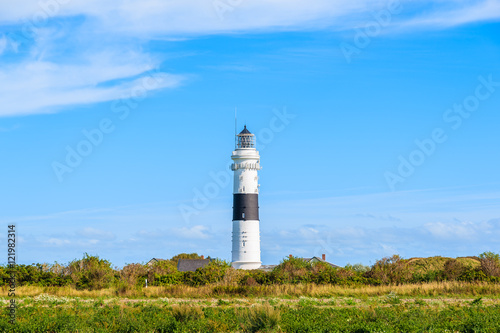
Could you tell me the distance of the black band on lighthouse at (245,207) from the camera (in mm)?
63938

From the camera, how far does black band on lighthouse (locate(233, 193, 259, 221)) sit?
210 feet

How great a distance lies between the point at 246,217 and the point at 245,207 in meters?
1.00

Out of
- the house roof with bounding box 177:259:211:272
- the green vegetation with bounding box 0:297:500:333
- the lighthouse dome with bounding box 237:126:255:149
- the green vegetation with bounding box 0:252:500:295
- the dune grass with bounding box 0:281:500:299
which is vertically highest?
the lighthouse dome with bounding box 237:126:255:149

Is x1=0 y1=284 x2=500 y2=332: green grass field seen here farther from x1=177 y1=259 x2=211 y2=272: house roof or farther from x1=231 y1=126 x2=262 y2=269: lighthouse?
x1=177 y1=259 x2=211 y2=272: house roof

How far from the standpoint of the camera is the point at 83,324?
21.6 m

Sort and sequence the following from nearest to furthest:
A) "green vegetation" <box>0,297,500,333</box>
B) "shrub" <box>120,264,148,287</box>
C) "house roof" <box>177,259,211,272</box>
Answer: "green vegetation" <box>0,297,500,333</box>
"shrub" <box>120,264,148,287</box>
"house roof" <box>177,259,211,272</box>

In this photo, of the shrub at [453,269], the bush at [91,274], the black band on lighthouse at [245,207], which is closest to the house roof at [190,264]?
the black band on lighthouse at [245,207]

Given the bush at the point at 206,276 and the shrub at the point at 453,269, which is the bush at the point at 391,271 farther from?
the bush at the point at 206,276

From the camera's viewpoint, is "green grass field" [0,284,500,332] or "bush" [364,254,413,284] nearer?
"green grass field" [0,284,500,332]

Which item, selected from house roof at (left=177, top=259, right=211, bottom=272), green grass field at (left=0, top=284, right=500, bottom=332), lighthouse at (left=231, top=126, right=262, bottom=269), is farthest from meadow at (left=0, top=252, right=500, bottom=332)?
house roof at (left=177, top=259, right=211, bottom=272)

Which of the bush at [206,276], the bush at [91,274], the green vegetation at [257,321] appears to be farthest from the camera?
the bush at [206,276]

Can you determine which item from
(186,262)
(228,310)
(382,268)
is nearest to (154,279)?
(382,268)

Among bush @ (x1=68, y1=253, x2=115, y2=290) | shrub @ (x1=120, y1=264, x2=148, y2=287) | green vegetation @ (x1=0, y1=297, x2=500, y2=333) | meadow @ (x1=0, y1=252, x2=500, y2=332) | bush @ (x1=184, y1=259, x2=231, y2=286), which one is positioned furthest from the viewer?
bush @ (x1=184, y1=259, x2=231, y2=286)

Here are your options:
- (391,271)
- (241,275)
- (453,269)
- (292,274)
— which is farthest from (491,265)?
(241,275)
